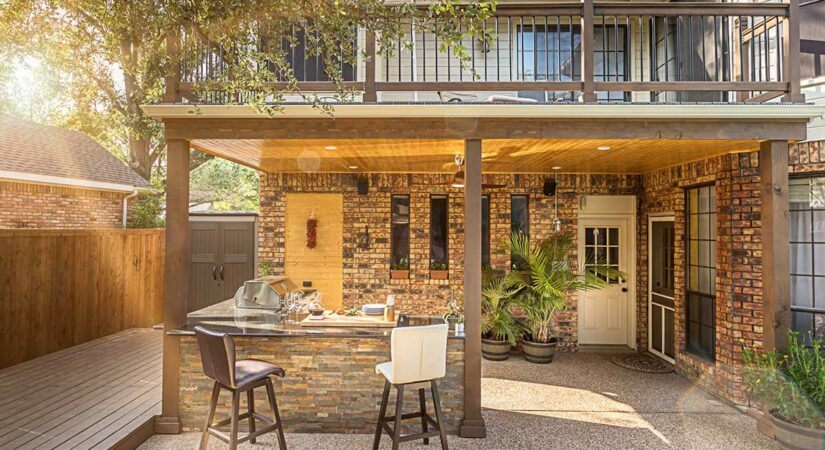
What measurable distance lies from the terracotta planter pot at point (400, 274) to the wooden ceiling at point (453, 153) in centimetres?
161

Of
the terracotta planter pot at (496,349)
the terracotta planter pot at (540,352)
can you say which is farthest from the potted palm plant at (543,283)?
the terracotta planter pot at (496,349)

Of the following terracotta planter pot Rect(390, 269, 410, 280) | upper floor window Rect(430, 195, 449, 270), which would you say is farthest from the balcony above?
terracotta planter pot Rect(390, 269, 410, 280)

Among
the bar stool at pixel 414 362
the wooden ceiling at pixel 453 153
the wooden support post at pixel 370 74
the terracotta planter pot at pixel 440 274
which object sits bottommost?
the bar stool at pixel 414 362

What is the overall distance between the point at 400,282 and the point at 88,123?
40.5ft

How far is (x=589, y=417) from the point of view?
4.53 meters

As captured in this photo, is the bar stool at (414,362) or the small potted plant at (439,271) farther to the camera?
the small potted plant at (439,271)

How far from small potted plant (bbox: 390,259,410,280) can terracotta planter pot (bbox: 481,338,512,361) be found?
160 centimetres

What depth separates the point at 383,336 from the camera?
13.4 ft

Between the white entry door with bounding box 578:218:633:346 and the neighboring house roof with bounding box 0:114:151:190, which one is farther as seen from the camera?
the neighboring house roof with bounding box 0:114:151:190

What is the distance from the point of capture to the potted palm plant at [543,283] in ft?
20.2

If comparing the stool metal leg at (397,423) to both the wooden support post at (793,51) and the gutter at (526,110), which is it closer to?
the gutter at (526,110)

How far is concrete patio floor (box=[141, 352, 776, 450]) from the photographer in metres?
3.97

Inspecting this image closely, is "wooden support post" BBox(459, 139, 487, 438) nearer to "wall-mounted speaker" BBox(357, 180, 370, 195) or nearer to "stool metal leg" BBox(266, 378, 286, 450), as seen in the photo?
"stool metal leg" BBox(266, 378, 286, 450)

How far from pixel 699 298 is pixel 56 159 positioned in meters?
11.2
